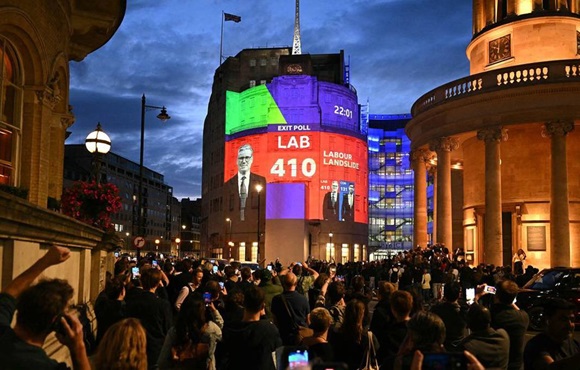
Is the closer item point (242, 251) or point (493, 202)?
point (493, 202)

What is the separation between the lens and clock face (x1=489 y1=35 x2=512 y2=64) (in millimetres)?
34531

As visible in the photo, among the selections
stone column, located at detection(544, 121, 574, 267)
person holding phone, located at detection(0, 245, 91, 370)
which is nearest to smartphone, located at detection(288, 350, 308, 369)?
person holding phone, located at detection(0, 245, 91, 370)

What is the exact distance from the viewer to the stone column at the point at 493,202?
29.6 meters

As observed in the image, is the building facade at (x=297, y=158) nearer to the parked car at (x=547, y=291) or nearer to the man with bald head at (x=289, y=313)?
the parked car at (x=547, y=291)

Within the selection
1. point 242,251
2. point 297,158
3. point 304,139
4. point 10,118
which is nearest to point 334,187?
point 297,158

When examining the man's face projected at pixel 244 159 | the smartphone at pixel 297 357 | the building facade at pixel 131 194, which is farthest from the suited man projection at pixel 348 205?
the smartphone at pixel 297 357

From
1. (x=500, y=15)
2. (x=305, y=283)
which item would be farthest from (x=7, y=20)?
(x=500, y=15)

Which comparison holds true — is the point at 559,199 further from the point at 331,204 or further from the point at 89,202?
the point at 331,204

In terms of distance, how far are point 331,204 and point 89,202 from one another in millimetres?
73243

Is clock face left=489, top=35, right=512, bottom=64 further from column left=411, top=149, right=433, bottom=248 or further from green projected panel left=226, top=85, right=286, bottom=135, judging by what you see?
green projected panel left=226, top=85, right=286, bottom=135

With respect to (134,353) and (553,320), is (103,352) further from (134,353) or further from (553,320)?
(553,320)

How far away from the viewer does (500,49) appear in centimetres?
3503

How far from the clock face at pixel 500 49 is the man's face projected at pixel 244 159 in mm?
53552

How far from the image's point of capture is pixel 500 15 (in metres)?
35.5
